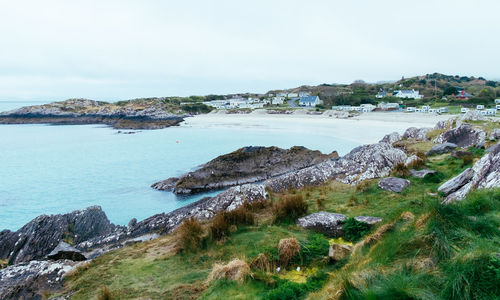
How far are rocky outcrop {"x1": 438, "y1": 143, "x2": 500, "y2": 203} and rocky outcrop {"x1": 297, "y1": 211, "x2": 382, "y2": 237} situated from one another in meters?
1.80

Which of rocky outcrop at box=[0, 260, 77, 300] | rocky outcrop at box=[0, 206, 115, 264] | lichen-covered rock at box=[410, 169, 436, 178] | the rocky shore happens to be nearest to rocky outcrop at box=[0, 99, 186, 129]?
the rocky shore

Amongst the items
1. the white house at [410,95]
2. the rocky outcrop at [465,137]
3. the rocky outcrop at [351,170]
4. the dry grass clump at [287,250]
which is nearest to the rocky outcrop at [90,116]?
the rocky outcrop at [351,170]

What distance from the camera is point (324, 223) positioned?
7.31 meters

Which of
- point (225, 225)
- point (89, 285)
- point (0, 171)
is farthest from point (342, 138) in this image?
point (0, 171)

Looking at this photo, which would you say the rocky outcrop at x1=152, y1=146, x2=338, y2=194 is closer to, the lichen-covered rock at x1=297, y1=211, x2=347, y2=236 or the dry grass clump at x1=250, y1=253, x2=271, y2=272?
the lichen-covered rock at x1=297, y1=211, x2=347, y2=236

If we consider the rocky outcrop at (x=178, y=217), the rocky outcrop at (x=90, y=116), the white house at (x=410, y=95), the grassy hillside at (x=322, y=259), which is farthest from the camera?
the white house at (x=410, y=95)

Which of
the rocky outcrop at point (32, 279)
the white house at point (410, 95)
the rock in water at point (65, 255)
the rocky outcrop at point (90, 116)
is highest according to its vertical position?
the white house at point (410, 95)

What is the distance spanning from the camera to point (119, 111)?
85062 mm

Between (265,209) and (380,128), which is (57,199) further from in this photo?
(380,128)

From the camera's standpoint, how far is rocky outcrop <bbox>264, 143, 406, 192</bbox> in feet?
44.5

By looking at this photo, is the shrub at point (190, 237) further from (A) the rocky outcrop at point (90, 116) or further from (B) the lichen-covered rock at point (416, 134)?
(A) the rocky outcrop at point (90, 116)

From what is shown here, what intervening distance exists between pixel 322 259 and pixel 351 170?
10149 millimetres

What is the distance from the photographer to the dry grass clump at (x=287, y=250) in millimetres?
5555

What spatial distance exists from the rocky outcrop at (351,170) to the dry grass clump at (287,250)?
307 inches
